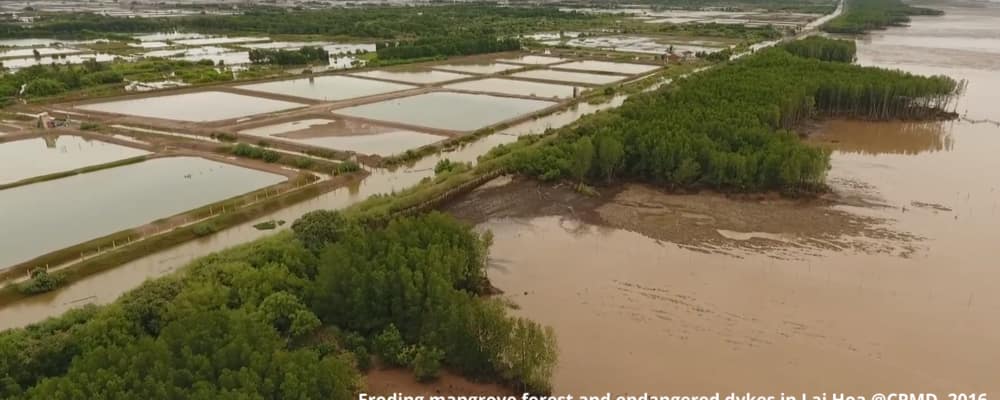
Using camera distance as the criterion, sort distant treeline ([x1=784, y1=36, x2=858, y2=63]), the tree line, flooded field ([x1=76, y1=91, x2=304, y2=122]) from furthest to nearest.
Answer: distant treeline ([x1=784, y1=36, x2=858, y2=63])
flooded field ([x1=76, y1=91, x2=304, y2=122])
the tree line

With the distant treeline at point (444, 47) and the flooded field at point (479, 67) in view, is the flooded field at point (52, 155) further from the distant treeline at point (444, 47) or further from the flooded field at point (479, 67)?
the distant treeline at point (444, 47)

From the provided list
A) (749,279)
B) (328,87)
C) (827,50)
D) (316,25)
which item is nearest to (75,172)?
(328,87)

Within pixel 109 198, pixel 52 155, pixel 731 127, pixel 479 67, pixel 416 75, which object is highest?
pixel 479 67

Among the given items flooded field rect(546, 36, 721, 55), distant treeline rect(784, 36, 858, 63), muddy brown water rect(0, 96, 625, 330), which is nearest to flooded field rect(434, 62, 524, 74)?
flooded field rect(546, 36, 721, 55)

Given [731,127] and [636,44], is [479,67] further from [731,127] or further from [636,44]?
[731,127]

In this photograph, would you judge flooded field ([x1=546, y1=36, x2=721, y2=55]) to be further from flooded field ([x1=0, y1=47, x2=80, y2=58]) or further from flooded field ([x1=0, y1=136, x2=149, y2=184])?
flooded field ([x1=0, y1=136, x2=149, y2=184])

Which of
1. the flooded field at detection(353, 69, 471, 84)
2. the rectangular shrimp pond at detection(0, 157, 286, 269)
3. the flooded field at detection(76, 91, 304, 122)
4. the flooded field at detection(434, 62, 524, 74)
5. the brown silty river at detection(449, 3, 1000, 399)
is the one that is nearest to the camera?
the brown silty river at detection(449, 3, 1000, 399)
